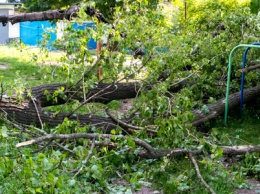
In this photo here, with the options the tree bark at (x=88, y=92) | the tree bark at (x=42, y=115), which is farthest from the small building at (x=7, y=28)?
the tree bark at (x=42, y=115)

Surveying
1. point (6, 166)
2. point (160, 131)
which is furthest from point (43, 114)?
point (6, 166)

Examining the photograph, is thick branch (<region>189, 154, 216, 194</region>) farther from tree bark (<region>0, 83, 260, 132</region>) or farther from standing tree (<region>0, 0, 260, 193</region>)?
tree bark (<region>0, 83, 260, 132</region>)

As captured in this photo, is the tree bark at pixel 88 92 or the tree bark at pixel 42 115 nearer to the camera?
the tree bark at pixel 42 115

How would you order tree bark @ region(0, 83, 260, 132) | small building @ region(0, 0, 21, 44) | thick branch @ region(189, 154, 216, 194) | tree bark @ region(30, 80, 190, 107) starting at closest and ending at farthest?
thick branch @ region(189, 154, 216, 194) → tree bark @ region(0, 83, 260, 132) → tree bark @ region(30, 80, 190, 107) → small building @ region(0, 0, 21, 44)

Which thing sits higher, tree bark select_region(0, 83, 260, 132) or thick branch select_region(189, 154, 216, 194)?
tree bark select_region(0, 83, 260, 132)

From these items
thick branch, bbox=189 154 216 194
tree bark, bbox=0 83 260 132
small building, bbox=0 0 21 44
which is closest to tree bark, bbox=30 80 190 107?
tree bark, bbox=0 83 260 132

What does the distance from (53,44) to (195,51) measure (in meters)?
2.70

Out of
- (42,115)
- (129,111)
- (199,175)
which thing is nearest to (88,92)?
(129,111)

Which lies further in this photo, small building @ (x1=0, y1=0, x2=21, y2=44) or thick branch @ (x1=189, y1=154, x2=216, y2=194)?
small building @ (x1=0, y1=0, x2=21, y2=44)

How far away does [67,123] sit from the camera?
5.02m

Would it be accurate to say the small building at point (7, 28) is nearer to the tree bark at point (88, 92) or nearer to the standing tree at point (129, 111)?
the standing tree at point (129, 111)

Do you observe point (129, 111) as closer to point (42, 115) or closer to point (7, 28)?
point (42, 115)

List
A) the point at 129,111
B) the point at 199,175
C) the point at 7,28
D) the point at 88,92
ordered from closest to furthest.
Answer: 1. the point at 199,175
2. the point at 129,111
3. the point at 88,92
4. the point at 7,28

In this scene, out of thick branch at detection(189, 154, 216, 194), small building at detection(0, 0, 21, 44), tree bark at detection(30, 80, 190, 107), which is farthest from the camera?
small building at detection(0, 0, 21, 44)
